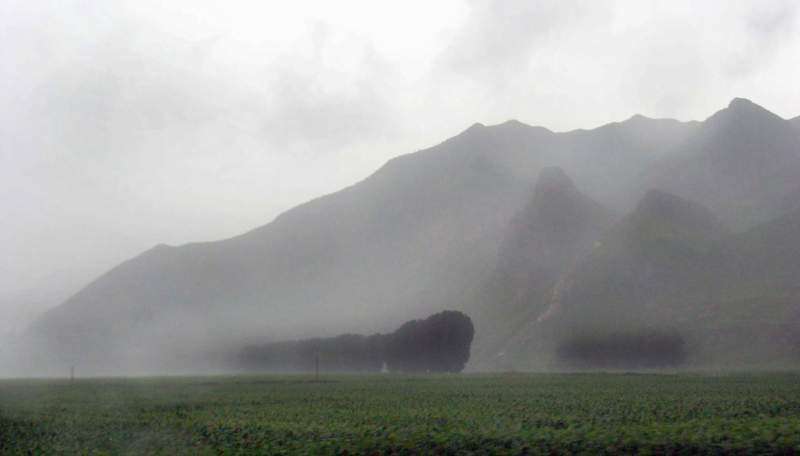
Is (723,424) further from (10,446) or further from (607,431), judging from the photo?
(10,446)

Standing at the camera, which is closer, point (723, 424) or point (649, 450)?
point (649, 450)

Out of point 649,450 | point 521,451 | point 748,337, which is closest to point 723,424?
point 649,450

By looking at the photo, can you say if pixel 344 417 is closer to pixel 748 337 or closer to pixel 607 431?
pixel 607 431

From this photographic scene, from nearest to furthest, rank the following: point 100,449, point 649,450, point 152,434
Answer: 1. point 649,450
2. point 100,449
3. point 152,434

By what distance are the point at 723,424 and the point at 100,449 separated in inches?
1230

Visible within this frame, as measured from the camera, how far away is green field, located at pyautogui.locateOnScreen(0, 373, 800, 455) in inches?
1318

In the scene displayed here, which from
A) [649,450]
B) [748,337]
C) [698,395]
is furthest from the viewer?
[748,337]

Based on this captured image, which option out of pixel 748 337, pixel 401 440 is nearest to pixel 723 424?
pixel 401 440

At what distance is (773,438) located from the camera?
31.5 meters

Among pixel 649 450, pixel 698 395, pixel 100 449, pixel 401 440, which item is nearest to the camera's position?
pixel 649 450

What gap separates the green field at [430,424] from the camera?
3347 centimetres

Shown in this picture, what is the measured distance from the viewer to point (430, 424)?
4569 centimetres

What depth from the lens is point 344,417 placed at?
5425 centimetres

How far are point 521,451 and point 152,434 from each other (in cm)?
2272
